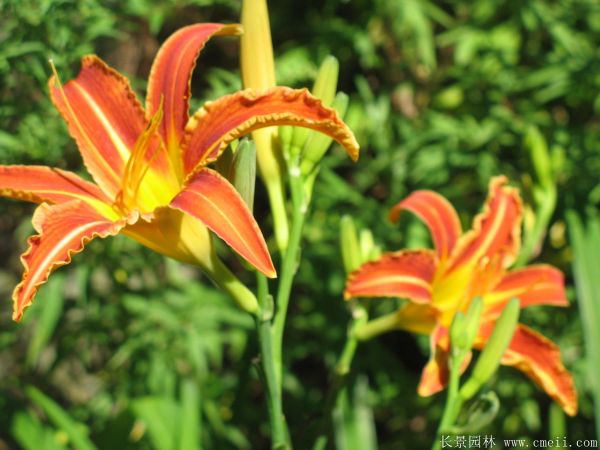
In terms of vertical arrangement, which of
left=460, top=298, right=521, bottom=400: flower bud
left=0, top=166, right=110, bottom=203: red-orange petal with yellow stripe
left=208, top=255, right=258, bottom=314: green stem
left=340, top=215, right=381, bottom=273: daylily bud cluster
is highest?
left=0, top=166, right=110, bottom=203: red-orange petal with yellow stripe

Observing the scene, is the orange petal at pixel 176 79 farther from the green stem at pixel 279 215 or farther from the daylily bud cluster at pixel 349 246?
the daylily bud cluster at pixel 349 246

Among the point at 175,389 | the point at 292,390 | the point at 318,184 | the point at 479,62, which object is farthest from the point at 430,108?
the point at 175,389

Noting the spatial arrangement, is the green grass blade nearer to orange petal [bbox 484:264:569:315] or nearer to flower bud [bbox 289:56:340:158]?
orange petal [bbox 484:264:569:315]

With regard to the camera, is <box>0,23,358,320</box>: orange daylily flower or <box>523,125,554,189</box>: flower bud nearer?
<box>0,23,358,320</box>: orange daylily flower

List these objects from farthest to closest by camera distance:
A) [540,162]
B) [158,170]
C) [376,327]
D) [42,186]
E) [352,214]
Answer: [352,214] → [540,162] → [376,327] → [158,170] → [42,186]

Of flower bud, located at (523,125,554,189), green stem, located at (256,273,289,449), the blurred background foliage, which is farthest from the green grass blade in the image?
green stem, located at (256,273,289,449)

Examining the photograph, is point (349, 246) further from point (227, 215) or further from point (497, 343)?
point (227, 215)

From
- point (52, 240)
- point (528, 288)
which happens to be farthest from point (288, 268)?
point (528, 288)
